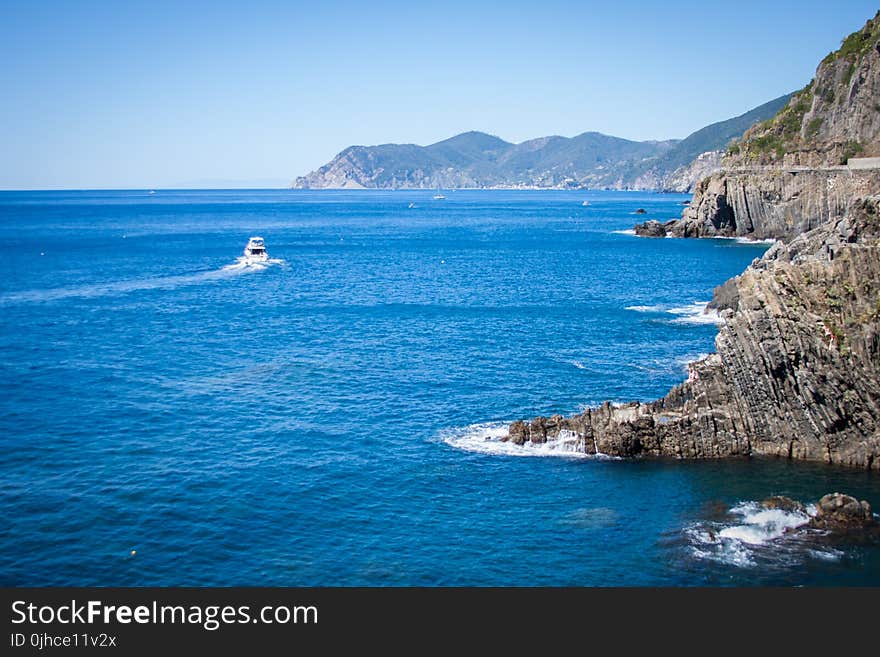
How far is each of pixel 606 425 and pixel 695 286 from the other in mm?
67119

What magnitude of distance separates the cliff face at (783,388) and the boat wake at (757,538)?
728cm

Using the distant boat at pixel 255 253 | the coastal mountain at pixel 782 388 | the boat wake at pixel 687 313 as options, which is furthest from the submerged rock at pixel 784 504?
the distant boat at pixel 255 253

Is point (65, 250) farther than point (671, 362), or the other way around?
point (65, 250)

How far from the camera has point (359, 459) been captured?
159ft

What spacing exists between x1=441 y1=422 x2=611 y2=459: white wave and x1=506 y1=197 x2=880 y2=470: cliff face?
0.26m

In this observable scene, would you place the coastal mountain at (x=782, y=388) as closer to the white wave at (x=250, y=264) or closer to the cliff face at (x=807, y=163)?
the cliff face at (x=807, y=163)

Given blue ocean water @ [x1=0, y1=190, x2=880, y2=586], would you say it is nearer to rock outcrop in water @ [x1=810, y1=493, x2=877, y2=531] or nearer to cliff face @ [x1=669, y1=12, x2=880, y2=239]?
rock outcrop in water @ [x1=810, y1=493, x2=877, y2=531]

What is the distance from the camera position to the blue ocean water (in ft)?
118

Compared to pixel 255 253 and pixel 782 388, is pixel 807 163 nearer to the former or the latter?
pixel 255 253

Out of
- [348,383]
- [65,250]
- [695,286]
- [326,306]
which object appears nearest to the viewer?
[348,383]

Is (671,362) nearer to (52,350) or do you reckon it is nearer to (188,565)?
(188,565)

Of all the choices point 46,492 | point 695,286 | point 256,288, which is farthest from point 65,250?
point 46,492

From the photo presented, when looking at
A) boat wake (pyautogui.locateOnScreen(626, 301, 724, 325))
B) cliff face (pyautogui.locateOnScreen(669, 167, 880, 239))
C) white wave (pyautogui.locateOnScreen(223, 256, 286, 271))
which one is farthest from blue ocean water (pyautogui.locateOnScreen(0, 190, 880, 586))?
cliff face (pyautogui.locateOnScreen(669, 167, 880, 239))

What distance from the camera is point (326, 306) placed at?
324ft
